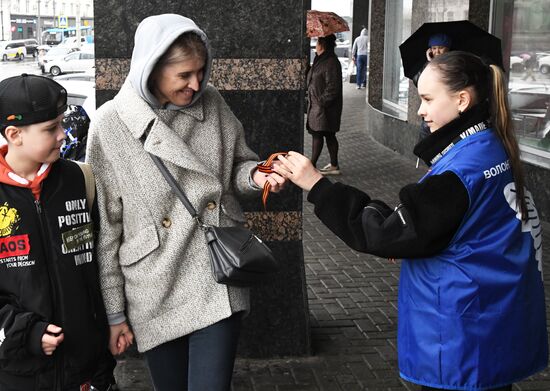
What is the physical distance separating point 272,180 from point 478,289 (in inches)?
32.2

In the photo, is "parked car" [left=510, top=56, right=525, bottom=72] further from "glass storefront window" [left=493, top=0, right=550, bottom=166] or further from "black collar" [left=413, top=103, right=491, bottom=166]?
"black collar" [left=413, top=103, right=491, bottom=166]

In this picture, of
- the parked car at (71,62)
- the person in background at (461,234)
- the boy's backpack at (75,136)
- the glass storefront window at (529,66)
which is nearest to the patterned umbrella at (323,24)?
the glass storefront window at (529,66)

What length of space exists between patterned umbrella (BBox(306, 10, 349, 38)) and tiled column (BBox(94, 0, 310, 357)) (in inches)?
257

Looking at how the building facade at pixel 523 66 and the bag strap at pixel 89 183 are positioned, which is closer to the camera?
the bag strap at pixel 89 183

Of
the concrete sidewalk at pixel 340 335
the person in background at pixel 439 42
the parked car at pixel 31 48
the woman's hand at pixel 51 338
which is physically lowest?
the parked car at pixel 31 48

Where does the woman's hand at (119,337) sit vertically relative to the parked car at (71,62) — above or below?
above

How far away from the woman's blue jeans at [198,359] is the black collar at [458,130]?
932 millimetres

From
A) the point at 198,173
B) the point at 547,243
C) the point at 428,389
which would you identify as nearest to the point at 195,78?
the point at 198,173

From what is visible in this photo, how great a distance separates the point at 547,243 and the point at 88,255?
6.19 meters

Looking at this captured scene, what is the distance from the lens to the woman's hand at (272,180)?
3.07 metres

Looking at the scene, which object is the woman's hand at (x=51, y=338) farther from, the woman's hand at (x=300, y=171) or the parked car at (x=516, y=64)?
the parked car at (x=516, y=64)

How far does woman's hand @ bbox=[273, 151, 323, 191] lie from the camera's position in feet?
9.70

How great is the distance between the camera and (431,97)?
9.43 ft

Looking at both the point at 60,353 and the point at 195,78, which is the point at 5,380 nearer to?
the point at 60,353
